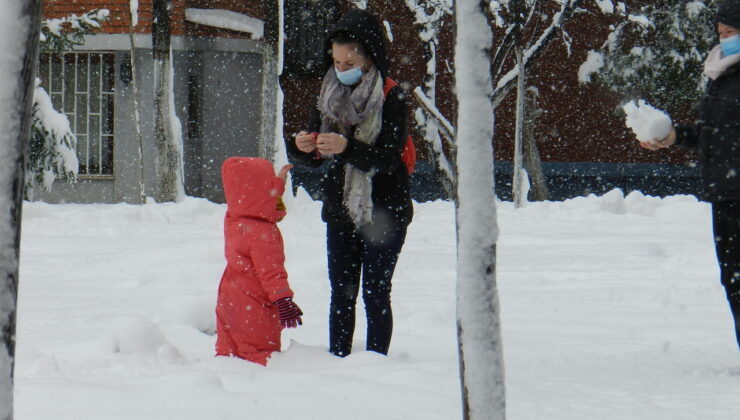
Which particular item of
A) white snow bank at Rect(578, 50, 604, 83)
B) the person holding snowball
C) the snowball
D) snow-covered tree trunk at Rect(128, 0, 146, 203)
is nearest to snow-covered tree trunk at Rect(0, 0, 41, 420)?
the snowball

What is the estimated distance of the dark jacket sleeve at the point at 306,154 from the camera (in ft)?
14.1

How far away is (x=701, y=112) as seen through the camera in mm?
4160

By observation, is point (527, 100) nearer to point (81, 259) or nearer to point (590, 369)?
point (81, 259)

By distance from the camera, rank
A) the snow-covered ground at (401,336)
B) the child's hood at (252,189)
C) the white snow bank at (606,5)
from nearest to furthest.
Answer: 1. the snow-covered ground at (401,336)
2. the child's hood at (252,189)
3. the white snow bank at (606,5)

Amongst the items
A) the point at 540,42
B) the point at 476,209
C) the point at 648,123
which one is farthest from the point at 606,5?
the point at 476,209

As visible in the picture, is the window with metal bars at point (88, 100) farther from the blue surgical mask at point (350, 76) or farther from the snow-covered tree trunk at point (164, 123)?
the blue surgical mask at point (350, 76)

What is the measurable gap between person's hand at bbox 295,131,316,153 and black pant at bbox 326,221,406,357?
38 centimetres

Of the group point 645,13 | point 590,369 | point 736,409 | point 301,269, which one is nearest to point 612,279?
point 301,269

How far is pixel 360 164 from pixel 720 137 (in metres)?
1.38

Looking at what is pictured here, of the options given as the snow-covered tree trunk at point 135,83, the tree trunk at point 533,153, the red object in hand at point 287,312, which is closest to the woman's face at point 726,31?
the red object in hand at point 287,312

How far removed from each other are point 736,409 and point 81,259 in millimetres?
7024

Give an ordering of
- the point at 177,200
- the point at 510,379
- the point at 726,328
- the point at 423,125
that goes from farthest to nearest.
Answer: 1. the point at 423,125
2. the point at 177,200
3. the point at 726,328
4. the point at 510,379

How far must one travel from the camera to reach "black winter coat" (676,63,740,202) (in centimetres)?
395

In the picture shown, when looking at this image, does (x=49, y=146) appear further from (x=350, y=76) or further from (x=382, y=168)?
(x=382, y=168)
